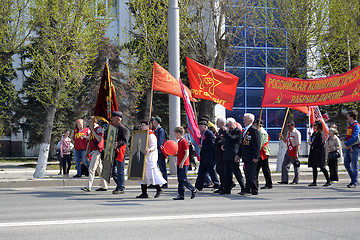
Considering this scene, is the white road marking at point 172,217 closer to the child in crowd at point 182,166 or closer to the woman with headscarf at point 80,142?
the child in crowd at point 182,166

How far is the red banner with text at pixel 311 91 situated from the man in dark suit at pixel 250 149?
2.87 meters

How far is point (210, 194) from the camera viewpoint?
12555 millimetres

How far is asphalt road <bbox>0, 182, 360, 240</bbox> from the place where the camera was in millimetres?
7238

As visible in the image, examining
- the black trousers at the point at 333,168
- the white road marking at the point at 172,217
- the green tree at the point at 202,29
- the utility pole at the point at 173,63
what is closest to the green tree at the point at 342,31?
the green tree at the point at 202,29

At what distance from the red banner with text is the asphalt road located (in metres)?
2.95

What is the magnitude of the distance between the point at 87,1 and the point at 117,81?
57.7ft

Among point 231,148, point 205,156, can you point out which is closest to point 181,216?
point 231,148

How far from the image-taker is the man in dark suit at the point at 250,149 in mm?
11945

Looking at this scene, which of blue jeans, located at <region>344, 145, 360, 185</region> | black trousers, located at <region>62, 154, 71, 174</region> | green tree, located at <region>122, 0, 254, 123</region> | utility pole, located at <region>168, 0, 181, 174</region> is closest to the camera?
blue jeans, located at <region>344, 145, 360, 185</region>

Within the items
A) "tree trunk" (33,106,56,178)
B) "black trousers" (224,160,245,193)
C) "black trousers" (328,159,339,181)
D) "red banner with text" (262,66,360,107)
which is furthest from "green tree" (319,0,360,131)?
"black trousers" (224,160,245,193)

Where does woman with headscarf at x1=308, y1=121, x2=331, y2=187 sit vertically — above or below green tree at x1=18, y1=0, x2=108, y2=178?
below

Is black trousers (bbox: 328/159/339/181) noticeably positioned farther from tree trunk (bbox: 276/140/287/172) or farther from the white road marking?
the white road marking

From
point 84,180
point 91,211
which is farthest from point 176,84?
point 91,211

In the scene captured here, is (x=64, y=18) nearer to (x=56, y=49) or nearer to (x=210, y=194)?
(x=56, y=49)
